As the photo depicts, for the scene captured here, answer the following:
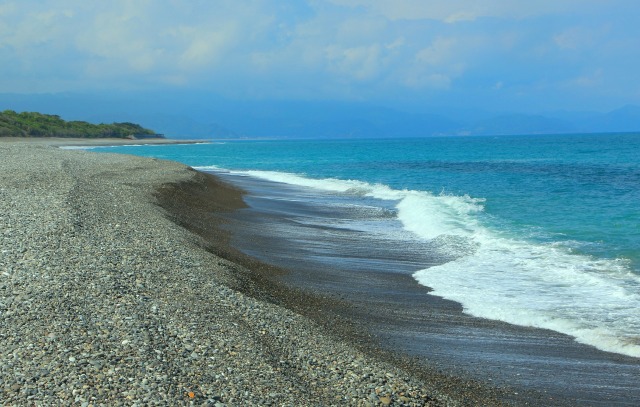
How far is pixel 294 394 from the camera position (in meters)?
6.59

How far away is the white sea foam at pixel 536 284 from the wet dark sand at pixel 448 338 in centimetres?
41

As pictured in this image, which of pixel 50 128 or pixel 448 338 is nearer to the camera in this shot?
pixel 448 338

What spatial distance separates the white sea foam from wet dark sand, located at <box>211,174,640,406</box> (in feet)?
1.36

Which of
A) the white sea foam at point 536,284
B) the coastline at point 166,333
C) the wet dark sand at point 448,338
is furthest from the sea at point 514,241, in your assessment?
the coastline at point 166,333

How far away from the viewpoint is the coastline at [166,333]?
643 centimetres

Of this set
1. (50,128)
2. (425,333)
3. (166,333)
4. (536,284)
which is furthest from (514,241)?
(50,128)

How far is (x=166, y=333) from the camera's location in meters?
7.82

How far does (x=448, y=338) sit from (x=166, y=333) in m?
4.24

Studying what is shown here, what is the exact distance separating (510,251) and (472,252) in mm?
1022

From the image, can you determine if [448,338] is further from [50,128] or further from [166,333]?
[50,128]

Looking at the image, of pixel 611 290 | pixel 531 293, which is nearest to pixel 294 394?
pixel 531 293

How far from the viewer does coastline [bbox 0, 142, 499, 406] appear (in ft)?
21.1

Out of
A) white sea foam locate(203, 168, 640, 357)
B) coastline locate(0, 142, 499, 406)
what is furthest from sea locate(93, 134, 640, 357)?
coastline locate(0, 142, 499, 406)

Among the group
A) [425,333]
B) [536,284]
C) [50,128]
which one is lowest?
[425,333]
